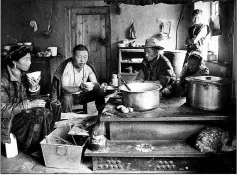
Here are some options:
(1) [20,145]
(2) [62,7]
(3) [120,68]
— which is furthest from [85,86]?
(2) [62,7]

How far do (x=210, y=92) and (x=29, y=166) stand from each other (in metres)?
2.46

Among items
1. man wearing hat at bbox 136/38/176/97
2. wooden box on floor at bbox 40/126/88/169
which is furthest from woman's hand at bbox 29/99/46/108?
man wearing hat at bbox 136/38/176/97

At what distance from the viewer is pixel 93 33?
902 centimetres

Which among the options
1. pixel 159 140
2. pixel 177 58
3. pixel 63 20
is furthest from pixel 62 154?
pixel 63 20

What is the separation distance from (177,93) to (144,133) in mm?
1143

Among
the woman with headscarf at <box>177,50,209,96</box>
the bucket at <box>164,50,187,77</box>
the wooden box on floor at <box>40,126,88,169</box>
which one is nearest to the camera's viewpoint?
the wooden box on floor at <box>40,126,88,169</box>

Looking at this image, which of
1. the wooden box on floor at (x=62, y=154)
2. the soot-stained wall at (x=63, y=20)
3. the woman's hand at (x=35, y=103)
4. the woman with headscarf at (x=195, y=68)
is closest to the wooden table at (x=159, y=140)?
the wooden box on floor at (x=62, y=154)

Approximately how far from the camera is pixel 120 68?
8492mm

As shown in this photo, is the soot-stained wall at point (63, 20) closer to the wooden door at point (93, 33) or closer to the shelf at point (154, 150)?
the wooden door at point (93, 33)

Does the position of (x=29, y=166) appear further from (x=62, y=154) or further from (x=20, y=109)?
(x=20, y=109)

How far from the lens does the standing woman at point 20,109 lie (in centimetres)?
345

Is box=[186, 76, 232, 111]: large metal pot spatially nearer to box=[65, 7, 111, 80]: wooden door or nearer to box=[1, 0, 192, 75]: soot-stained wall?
box=[1, 0, 192, 75]: soot-stained wall

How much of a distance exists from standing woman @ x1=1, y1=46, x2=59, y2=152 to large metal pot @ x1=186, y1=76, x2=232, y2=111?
2105 mm

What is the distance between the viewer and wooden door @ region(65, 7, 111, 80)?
349 inches
